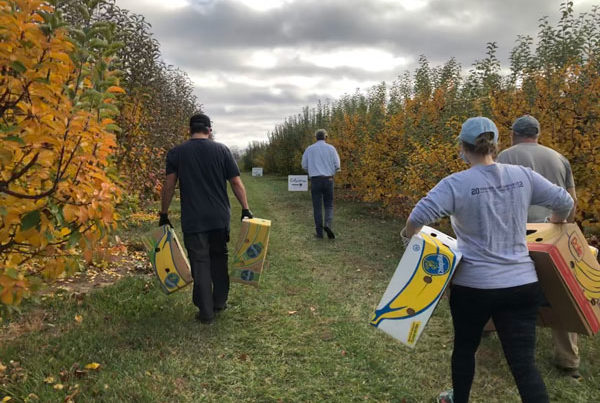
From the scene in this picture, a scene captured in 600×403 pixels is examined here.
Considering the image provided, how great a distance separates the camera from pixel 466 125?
2.37m

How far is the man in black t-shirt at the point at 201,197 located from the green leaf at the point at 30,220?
6.87 ft

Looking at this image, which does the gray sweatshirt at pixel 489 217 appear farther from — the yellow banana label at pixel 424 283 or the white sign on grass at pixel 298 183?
the white sign on grass at pixel 298 183

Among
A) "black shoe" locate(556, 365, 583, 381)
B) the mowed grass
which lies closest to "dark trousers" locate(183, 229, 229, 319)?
the mowed grass

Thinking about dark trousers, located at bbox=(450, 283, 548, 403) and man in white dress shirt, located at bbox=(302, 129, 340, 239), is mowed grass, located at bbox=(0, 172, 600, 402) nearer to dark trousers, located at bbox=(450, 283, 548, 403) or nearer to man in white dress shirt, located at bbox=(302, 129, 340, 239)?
dark trousers, located at bbox=(450, 283, 548, 403)

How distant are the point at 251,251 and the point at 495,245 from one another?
103 inches

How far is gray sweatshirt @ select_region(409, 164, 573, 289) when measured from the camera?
2.24 metres

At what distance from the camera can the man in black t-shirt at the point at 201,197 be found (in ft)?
13.4

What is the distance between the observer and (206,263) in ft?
13.6

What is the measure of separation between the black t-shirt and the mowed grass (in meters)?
1.00

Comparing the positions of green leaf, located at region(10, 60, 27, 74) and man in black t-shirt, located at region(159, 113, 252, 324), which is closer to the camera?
green leaf, located at region(10, 60, 27, 74)

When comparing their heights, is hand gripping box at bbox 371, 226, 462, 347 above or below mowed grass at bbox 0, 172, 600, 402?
above

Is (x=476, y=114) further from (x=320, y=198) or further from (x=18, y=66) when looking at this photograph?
(x=18, y=66)

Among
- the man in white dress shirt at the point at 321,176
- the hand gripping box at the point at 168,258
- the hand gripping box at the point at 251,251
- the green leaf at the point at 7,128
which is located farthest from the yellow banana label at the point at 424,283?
the man in white dress shirt at the point at 321,176

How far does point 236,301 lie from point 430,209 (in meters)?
3.11
